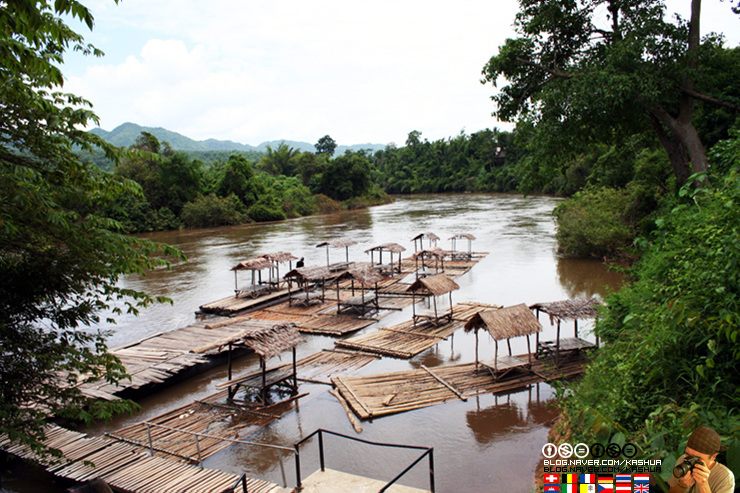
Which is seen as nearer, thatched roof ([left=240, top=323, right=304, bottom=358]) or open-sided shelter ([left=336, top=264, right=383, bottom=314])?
thatched roof ([left=240, top=323, right=304, bottom=358])

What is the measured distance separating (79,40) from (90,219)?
188 centimetres

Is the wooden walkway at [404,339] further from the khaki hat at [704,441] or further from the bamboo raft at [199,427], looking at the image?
the khaki hat at [704,441]

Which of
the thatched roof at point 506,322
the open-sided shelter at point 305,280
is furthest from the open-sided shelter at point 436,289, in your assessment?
the open-sided shelter at point 305,280

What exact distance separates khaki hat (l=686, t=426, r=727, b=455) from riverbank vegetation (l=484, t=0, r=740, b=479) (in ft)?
3.75

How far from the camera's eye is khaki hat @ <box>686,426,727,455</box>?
241cm

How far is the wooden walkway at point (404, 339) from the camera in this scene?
44.6 ft

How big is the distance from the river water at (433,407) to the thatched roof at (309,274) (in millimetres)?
3287

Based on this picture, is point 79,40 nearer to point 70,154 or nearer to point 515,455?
point 70,154

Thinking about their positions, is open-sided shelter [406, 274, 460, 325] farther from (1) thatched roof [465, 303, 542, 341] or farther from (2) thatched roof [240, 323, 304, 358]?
(2) thatched roof [240, 323, 304, 358]

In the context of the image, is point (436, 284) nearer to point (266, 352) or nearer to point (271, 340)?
point (271, 340)

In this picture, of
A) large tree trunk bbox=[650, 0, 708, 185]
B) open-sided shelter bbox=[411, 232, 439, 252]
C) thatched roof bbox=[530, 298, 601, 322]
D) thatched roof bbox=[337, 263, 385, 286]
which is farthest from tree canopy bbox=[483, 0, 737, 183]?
open-sided shelter bbox=[411, 232, 439, 252]

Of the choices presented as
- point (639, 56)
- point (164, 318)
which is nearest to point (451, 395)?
point (639, 56)

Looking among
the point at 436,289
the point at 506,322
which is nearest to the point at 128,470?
the point at 506,322

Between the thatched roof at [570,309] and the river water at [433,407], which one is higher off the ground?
the thatched roof at [570,309]
